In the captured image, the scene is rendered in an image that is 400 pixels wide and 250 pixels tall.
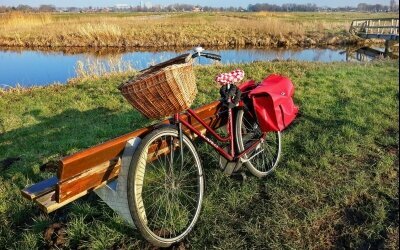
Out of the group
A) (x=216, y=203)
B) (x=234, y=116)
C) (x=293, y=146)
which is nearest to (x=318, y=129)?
(x=293, y=146)

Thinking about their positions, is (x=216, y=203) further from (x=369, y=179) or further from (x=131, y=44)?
(x=131, y=44)

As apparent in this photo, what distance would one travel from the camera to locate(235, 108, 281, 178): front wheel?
397 centimetres

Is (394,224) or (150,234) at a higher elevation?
(150,234)

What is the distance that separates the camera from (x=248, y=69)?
390 inches

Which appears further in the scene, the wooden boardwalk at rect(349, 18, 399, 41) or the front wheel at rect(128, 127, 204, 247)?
the wooden boardwalk at rect(349, 18, 399, 41)

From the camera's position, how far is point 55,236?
326cm

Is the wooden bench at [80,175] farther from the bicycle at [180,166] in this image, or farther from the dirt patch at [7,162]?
the dirt patch at [7,162]

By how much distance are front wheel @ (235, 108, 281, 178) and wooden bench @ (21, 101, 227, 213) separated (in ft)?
3.63

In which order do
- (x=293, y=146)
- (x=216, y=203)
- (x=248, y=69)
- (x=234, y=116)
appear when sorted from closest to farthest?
(x=216, y=203) → (x=234, y=116) → (x=293, y=146) → (x=248, y=69)

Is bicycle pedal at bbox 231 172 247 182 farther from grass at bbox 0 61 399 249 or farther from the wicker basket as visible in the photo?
A: the wicker basket

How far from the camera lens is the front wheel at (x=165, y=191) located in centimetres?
279

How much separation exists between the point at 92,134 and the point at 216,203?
11.0 ft

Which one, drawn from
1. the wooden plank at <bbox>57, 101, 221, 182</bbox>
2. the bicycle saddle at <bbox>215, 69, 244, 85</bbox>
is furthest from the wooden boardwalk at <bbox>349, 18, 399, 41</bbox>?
the wooden plank at <bbox>57, 101, 221, 182</bbox>

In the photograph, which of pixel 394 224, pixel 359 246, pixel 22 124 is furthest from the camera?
pixel 22 124
